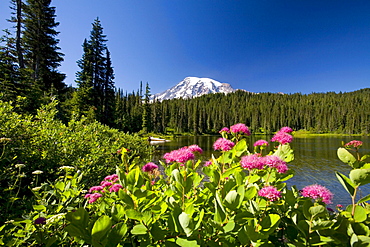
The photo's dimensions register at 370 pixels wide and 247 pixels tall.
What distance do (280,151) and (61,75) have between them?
92.7 ft

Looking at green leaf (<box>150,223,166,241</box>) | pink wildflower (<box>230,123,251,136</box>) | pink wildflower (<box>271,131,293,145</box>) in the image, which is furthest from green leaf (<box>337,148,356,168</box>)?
green leaf (<box>150,223,166,241</box>)

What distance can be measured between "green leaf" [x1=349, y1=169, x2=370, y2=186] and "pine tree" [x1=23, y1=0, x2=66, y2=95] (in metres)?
23.8

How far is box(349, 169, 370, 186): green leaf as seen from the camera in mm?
1060

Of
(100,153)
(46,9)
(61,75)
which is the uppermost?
(46,9)

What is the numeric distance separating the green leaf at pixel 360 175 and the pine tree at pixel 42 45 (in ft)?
78.2

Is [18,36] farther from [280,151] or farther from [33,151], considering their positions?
[280,151]

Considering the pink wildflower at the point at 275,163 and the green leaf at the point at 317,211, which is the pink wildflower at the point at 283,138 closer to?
the pink wildflower at the point at 275,163

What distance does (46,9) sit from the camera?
21156 millimetres

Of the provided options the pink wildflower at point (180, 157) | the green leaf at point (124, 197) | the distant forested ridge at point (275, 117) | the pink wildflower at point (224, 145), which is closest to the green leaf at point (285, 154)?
the pink wildflower at point (224, 145)

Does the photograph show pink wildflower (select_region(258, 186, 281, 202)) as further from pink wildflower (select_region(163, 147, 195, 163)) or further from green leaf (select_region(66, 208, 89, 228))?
green leaf (select_region(66, 208, 89, 228))

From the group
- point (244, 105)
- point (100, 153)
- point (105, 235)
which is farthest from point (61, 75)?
point (244, 105)

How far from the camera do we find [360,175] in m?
1.09

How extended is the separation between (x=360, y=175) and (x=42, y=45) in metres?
28.3

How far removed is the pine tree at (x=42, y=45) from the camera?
19.8 meters
